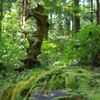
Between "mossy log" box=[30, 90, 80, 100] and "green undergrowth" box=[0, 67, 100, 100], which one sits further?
"green undergrowth" box=[0, 67, 100, 100]

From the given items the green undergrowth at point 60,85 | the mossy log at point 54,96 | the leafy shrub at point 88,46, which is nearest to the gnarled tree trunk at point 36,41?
the leafy shrub at point 88,46

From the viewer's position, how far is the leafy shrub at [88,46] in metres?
5.62

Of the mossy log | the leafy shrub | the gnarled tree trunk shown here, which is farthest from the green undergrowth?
the gnarled tree trunk

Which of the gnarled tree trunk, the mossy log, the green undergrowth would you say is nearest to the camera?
the mossy log

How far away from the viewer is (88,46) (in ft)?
18.6

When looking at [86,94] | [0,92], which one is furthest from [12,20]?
[86,94]

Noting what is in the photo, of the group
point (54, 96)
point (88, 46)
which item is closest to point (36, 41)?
point (88, 46)

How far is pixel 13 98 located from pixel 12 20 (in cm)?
535

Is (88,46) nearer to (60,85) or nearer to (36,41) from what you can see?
(36,41)

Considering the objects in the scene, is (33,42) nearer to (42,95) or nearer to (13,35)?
(13,35)

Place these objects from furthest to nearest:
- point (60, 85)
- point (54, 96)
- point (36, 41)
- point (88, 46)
A: point (36, 41) → point (88, 46) → point (60, 85) → point (54, 96)

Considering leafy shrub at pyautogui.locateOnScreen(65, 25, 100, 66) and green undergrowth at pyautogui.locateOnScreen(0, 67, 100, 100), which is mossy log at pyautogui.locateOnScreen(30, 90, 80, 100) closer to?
green undergrowth at pyautogui.locateOnScreen(0, 67, 100, 100)

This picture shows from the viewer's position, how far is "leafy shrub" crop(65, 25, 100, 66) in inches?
221

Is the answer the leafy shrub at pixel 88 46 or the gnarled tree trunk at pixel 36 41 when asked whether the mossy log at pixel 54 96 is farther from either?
the gnarled tree trunk at pixel 36 41
